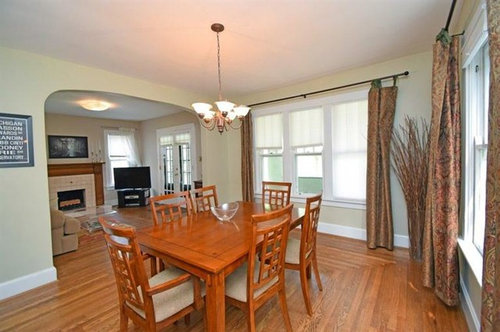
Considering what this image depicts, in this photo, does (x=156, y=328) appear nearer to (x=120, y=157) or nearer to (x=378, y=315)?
(x=378, y=315)

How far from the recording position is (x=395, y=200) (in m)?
3.21

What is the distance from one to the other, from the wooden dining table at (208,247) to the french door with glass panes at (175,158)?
4043 millimetres

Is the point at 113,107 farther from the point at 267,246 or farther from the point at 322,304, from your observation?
the point at 322,304

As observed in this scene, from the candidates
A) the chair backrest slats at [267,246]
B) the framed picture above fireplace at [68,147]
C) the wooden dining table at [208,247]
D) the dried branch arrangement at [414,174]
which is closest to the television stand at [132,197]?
the framed picture above fireplace at [68,147]

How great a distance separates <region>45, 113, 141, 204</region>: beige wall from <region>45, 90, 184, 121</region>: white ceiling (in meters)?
0.22

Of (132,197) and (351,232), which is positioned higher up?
(132,197)

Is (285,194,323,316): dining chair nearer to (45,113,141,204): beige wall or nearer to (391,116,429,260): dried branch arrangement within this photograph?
(391,116,429,260): dried branch arrangement

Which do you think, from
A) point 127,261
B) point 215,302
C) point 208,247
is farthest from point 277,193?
point 127,261

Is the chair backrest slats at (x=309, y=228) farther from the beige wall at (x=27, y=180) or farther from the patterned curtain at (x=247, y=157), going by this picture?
the beige wall at (x=27, y=180)

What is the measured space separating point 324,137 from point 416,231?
1782 mm

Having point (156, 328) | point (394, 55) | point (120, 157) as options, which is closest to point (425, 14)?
point (394, 55)

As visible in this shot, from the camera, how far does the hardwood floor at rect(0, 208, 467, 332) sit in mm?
1820

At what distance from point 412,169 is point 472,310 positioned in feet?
5.00

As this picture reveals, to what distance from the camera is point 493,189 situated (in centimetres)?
87
